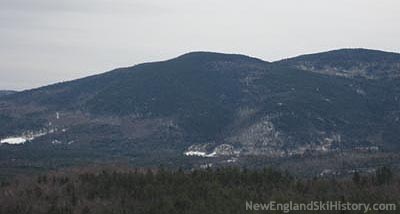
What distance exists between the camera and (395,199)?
18712 cm

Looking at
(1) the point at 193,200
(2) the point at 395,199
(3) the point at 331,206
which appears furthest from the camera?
(1) the point at 193,200

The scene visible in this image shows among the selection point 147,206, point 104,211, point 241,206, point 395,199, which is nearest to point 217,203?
point 241,206

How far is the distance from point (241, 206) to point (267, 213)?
2248 centimetres

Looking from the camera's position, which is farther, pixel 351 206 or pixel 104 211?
pixel 104 211

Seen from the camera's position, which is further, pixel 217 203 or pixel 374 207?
pixel 217 203

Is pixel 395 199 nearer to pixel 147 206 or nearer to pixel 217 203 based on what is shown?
pixel 217 203

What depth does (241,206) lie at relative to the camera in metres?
186

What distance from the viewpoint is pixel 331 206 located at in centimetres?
17562

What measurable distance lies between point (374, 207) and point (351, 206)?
6850mm

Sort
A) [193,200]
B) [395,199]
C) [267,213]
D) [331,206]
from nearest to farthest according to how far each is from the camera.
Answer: [267,213], [331,206], [395,199], [193,200]

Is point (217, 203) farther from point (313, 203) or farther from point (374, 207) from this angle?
point (374, 207)

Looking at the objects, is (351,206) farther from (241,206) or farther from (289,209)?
(241,206)

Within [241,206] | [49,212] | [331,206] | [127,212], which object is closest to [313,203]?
[331,206]

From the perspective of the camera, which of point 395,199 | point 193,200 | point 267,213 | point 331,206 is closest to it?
point 267,213
